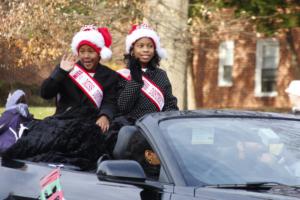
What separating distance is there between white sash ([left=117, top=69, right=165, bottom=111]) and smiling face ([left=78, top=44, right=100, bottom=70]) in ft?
0.93

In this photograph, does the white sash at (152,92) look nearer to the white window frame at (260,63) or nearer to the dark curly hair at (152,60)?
the dark curly hair at (152,60)

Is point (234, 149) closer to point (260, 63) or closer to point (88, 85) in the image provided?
point (88, 85)

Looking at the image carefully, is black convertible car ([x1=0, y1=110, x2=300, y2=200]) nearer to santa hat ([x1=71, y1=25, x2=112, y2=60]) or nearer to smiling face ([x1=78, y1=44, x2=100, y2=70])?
Result: smiling face ([x1=78, y1=44, x2=100, y2=70])

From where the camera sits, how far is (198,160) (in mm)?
5688

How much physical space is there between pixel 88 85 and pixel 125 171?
248 cm

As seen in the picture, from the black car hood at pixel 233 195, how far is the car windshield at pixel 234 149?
8.3 inches

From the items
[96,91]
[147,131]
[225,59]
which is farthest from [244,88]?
[147,131]

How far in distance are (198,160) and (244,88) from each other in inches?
956

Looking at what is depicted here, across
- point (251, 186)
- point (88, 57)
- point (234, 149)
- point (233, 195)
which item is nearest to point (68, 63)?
point (88, 57)

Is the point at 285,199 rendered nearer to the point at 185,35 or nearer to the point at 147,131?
the point at 147,131

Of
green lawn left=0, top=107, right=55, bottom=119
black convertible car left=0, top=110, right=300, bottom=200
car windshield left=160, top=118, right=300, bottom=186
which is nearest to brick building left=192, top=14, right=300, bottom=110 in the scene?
green lawn left=0, top=107, right=55, bottom=119

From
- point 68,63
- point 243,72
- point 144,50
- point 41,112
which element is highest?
point 243,72

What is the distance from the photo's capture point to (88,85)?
7961 mm

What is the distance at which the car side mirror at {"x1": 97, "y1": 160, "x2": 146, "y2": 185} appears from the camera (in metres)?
5.56
